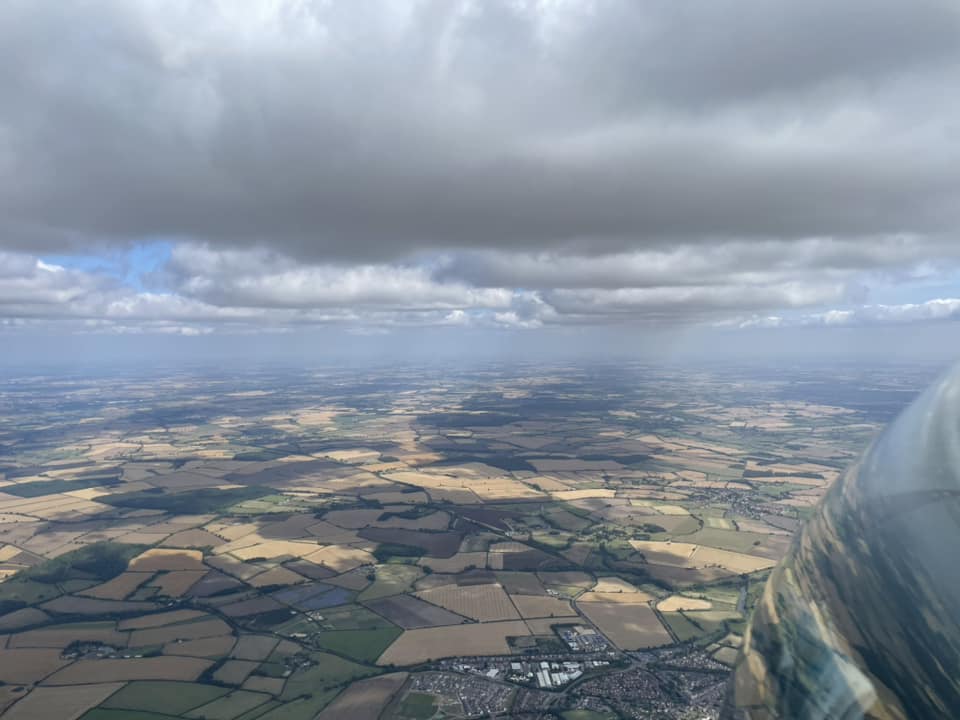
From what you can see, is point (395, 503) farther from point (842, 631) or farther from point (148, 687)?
point (842, 631)

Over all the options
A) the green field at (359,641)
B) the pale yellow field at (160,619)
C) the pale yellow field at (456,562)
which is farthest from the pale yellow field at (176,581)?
the pale yellow field at (456,562)

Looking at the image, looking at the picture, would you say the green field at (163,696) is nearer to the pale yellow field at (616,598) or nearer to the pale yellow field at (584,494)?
the pale yellow field at (616,598)

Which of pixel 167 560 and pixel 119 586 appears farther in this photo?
pixel 167 560

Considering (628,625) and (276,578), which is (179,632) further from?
(628,625)

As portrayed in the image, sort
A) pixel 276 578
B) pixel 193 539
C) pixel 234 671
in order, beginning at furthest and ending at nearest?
pixel 193 539, pixel 276 578, pixel 234 671

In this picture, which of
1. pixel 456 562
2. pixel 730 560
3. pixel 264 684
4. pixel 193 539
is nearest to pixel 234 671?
pixel 264 684
